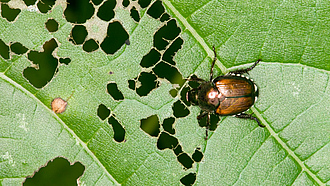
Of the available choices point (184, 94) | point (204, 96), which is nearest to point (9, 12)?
point (184, 94)

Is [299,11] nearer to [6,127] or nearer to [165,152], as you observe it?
[165,152]

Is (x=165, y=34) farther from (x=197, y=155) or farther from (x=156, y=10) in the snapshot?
(x=197, y=155)

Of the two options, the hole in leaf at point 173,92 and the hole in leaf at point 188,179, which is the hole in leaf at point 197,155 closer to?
the hole in leaf at point 188,179

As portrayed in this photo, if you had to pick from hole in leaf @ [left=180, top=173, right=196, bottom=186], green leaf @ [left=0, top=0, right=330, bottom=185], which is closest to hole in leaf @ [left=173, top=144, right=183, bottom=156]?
green leaf @ [left=0, top=0, right=330, bottom=185]

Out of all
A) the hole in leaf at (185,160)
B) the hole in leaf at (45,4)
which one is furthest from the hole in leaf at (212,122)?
the hole in leaf at (45,4)

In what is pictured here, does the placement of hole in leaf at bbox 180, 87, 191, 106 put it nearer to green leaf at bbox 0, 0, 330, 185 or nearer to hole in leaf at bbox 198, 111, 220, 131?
green leaf at bbox 0, 0, 330, 185

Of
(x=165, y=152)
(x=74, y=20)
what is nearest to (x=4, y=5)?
(x=74, y=20)
